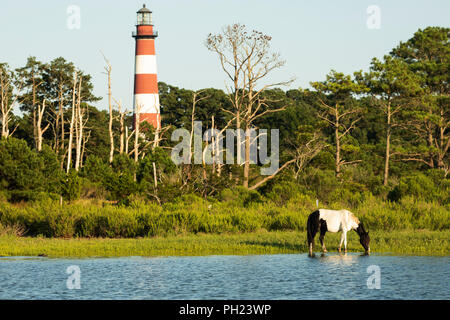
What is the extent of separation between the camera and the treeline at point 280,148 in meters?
33.4

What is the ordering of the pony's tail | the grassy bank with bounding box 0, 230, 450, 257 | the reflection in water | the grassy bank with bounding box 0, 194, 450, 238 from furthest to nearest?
1. the grassy bank with bounding box 0, 194, 450, 238
2. the grassy bank with bounding box 0, 230, 450, 257
3. the pony's tail
4. the reflection in water

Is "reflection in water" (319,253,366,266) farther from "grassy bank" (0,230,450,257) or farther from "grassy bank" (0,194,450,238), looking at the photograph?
"grassy bank" (0,194,450,238)

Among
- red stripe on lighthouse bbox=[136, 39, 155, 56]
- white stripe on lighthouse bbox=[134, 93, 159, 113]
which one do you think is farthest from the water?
red stripe on lighthouse bbox=[136, 39, 155, 56]

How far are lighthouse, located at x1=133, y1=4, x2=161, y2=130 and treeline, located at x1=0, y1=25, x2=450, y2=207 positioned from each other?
5.59ft

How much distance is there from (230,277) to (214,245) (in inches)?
222

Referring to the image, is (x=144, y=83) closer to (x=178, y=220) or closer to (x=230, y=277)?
(x=178, y=220)

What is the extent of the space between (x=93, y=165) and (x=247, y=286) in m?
25.4

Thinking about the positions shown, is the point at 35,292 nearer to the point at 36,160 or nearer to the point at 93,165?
the point at 36,160

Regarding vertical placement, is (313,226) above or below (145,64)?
below

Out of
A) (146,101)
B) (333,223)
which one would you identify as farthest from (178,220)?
(146,101)

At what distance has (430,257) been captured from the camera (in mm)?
19797

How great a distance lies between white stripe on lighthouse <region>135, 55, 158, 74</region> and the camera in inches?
2169

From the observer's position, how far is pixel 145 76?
5519cm

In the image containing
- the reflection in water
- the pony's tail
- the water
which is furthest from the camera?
Answer: the pony's tail
